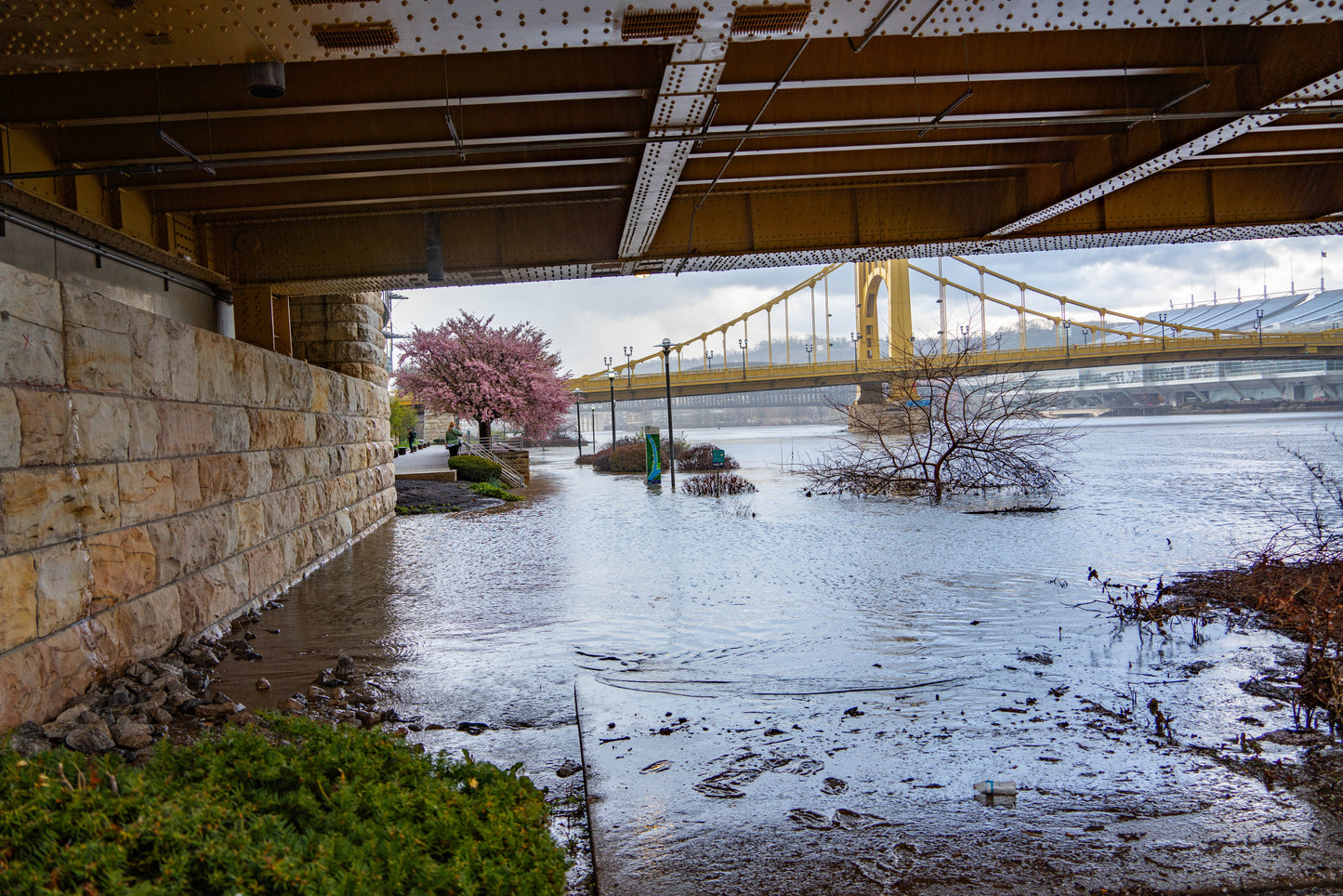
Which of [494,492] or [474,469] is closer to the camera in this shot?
[494,492]

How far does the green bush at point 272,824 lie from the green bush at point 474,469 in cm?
1957

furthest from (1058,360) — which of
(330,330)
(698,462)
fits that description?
(330,330)

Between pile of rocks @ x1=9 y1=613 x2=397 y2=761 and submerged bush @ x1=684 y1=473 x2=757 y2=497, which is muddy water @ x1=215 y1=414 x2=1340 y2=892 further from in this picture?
submerged bush @ x1=684 y1=473 x2=757 y2=497

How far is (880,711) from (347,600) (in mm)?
5605

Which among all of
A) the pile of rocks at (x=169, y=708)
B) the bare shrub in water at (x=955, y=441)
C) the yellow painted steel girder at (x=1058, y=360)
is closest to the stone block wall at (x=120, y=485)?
the pile of rocks at (x=169, y=708)

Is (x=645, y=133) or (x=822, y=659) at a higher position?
(x=645, y=133)

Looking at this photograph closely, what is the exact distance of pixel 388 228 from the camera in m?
10.7

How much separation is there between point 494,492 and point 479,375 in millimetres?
10703

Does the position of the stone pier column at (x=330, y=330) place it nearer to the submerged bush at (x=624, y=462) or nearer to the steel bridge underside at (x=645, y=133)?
the steel bridge underside at (x=645, y=133)

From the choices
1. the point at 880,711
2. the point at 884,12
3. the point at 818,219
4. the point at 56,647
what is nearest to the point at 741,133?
the point at 884,12

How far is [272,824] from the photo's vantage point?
247 cm

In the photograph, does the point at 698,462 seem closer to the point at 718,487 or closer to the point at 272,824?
the point at 718,487

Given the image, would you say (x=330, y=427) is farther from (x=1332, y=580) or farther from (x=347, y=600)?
(x=1332, y=580)

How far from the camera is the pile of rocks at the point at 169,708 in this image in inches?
157
